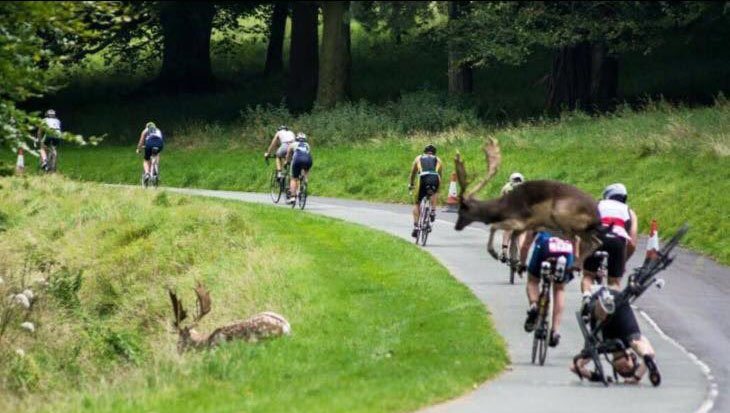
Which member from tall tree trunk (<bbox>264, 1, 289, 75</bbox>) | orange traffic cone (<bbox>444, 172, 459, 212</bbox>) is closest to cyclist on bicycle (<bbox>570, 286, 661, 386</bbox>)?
orange traffic cone (<bbox>444, 172, 459, 212</bbox>)

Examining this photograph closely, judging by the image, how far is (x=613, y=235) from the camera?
1902 centimetres

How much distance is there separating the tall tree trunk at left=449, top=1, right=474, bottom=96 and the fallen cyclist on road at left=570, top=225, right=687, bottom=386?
32770mm

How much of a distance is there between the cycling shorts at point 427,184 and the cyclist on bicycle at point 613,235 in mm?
10769

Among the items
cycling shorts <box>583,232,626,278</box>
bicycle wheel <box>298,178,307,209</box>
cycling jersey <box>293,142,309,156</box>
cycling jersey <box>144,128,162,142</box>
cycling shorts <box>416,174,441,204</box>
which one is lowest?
bicycle wheel <box>298,178,307,209</box>

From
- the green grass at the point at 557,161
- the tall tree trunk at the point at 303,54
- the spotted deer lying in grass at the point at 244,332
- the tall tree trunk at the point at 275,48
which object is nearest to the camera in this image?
the spotted deer lying in grass at the point at 244,332

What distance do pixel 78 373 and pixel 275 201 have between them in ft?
59.5

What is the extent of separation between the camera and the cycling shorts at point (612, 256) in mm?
19016

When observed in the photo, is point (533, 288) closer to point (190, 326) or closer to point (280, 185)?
point (190, 326)

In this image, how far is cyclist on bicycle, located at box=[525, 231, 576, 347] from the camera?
1864cm

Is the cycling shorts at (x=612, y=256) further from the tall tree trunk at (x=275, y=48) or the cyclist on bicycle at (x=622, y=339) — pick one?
the tall tree trunk at (x=275, y=48)

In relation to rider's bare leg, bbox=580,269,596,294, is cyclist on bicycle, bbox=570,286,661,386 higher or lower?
lower

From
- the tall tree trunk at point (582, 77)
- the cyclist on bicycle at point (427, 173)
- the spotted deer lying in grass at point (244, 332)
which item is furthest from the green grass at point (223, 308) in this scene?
the tall tree trunk at point (582, 77)

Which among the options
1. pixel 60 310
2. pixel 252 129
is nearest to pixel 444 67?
pixel 252 129

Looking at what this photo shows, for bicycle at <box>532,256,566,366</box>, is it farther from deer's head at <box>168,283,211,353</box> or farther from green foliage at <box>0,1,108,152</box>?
green foliage at <box>0,1,108,152</box>
